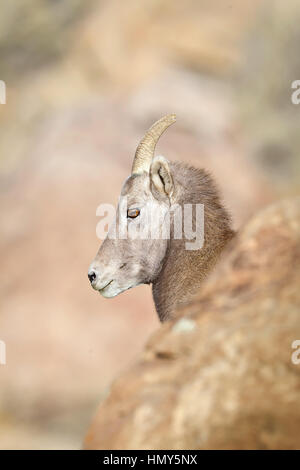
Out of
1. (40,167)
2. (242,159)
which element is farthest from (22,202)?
(242,159)

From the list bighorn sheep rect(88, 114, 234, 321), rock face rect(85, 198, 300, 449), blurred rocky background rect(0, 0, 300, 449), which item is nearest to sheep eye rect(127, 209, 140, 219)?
bighorn sheep rect(88, 114, 234, 321)

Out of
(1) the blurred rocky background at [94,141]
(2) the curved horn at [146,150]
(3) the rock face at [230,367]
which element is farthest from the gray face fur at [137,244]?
(1) the blurred rocky background at [94,141]

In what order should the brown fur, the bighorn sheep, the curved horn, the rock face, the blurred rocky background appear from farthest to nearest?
the blurred rocky background
the curved horn
the bighorn sheep
the brown fur
the rock face

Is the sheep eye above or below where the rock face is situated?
above

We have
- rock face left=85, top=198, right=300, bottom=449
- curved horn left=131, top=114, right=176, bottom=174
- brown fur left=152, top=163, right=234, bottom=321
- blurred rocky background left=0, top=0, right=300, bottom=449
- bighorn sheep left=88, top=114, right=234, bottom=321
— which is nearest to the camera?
rock face left=85, top=198, right=300, bottom=449

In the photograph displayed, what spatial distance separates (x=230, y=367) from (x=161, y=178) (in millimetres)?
3089

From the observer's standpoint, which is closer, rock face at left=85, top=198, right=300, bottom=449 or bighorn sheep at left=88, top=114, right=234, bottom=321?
rock face at left=85, top=198, right=300, bottom=449

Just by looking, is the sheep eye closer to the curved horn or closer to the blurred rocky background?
the curved horn

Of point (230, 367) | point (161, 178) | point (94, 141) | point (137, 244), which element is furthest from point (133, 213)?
point (94, 141)

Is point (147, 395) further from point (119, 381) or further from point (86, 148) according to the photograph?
point (86, 148)

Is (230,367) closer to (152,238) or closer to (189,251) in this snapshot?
(189,251)

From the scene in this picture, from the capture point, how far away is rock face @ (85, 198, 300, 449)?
3.28 meters

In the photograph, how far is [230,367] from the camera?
337cm

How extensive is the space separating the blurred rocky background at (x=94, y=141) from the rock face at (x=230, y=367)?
9.51 meters
